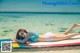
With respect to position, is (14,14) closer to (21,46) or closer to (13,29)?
(13,29)

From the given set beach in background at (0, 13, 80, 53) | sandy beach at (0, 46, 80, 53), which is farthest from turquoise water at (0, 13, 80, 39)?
sandy beach at (0, 46, 80, 53)

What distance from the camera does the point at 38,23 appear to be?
1.74 m

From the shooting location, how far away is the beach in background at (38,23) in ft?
4.96

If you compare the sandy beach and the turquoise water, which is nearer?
the sandy beach

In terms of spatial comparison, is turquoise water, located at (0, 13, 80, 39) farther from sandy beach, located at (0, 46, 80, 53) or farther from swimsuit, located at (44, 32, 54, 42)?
sandy beach, located at (0, 46, 80, 53)

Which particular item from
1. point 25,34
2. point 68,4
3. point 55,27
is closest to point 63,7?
point 68,4

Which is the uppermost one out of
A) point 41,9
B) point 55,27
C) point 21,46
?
point 41,9

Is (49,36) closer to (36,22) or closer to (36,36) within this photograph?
(36,36)

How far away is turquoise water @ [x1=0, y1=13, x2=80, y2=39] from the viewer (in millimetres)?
1625

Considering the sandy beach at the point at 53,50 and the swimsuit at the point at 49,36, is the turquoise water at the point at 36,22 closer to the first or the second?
the swimsuit at the point at 49,36

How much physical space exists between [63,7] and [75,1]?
0.11 meters

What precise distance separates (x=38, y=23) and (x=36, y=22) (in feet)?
0.09

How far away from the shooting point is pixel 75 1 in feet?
5.34

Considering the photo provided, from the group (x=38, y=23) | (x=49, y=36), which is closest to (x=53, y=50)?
(x=49, y=36)
